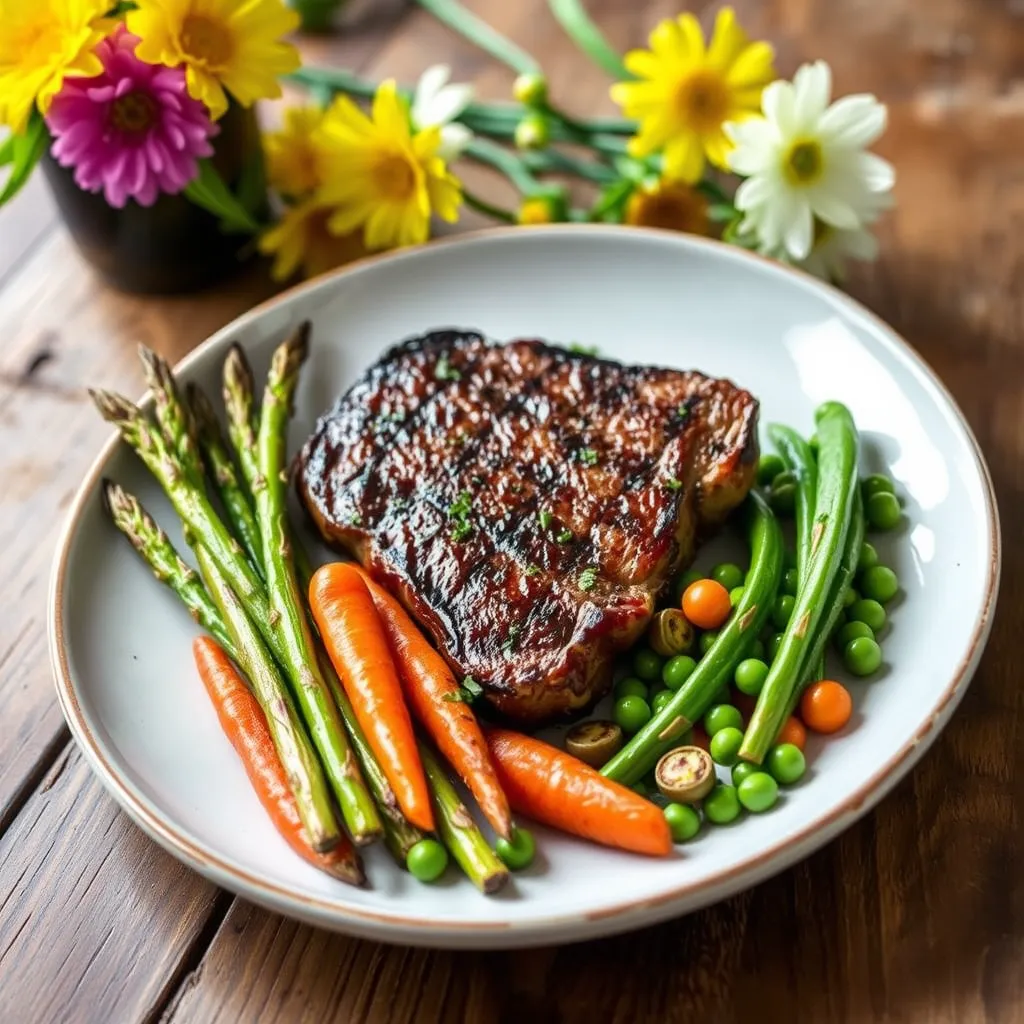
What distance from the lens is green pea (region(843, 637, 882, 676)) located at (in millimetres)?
2965

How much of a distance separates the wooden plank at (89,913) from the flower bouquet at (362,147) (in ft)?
6.61

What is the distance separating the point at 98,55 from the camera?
3.77 meters

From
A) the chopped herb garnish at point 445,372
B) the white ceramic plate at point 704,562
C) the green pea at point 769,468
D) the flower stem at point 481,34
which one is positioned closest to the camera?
the white ceramic plate at point 704,562

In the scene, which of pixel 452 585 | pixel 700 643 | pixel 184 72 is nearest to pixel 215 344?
pixel 184 72

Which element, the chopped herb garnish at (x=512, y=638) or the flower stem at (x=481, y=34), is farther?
the flower stem at (x=481, y=34)

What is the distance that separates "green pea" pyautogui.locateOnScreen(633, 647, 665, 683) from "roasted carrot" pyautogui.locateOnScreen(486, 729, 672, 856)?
1.16 ft

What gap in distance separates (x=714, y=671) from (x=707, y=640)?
16cm

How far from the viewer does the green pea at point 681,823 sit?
2695 mm

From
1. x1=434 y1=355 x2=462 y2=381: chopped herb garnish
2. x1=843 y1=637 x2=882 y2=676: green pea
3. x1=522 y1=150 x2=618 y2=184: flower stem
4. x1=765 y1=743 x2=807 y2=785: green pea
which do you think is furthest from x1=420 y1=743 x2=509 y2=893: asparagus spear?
x1=522 y1=150 x2=618 y2=184: flower stem

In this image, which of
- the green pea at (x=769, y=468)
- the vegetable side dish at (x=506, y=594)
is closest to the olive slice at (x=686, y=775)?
the vegetable side dish at (x=506, y=594)

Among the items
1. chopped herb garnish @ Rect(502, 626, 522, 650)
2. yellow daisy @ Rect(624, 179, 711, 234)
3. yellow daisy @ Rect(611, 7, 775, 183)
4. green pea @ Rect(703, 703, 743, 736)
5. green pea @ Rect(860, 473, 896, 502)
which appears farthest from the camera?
yellow daisy @ Rect(624, 179, 711, 234)

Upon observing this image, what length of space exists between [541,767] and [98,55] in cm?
262

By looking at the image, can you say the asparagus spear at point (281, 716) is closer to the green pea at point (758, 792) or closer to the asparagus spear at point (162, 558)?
the asparagus spear at point (162, 558)

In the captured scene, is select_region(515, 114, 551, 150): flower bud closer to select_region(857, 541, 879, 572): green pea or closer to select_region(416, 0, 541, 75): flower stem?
select_region(416, 0, 541, 75): flower stem
